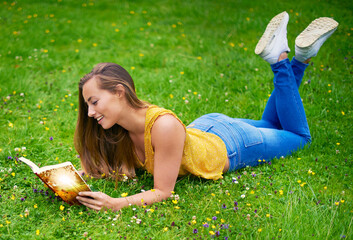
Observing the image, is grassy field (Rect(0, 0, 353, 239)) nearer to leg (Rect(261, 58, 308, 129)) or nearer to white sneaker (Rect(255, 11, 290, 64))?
leg (Rect(261, 58, 308, 129))

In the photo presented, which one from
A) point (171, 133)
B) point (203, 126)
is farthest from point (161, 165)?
point (203, 126)

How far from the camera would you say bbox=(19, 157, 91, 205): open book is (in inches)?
118

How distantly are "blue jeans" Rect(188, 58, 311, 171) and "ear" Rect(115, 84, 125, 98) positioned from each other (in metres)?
1.04

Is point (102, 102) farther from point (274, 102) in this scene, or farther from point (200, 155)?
point (274, 102)

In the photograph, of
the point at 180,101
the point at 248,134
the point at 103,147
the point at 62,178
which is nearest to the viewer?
the point at 62,178

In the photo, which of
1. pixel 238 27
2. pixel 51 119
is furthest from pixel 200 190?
pixel 238 27

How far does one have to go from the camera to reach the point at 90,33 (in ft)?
26.2

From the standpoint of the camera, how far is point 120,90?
3174 millimetres

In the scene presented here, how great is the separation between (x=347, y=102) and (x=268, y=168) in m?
2.06

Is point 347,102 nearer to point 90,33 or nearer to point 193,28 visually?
point 193,28

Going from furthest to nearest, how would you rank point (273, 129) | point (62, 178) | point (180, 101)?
1. point (180, 101)
2. point (273, 129)
3. point (62, 178)

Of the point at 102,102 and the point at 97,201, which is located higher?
the point at 102,102

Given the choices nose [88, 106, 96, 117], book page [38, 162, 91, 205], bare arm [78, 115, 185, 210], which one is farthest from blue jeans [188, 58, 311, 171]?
book page [38, 162, 91, 205]

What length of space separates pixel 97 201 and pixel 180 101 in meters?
2.59
